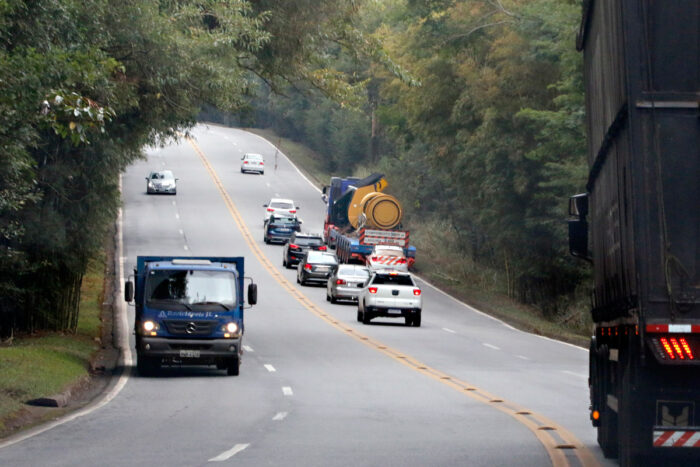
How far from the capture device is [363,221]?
51469mm

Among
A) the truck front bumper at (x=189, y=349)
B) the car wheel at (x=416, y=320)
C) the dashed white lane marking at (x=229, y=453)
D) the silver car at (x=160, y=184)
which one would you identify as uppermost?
the silver car at (x=160, y=184)

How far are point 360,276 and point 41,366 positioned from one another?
21663 mm

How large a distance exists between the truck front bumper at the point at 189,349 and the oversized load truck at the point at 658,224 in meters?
13.1

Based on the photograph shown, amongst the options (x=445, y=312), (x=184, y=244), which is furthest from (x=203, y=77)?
(x=184, y=244)

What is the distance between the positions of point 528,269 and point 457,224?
16.7m

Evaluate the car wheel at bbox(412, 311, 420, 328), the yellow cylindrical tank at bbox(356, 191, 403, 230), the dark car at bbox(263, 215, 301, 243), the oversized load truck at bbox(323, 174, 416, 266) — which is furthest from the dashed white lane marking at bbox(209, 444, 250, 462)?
the dark car at bbox(263, 215, 301, 243)

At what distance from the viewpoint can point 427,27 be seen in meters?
45.7

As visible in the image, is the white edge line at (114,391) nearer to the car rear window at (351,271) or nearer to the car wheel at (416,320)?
the car rear window at (351,271)

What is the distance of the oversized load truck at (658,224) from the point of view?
777cm

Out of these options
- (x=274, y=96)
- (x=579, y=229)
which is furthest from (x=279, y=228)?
(x=579, y=229)

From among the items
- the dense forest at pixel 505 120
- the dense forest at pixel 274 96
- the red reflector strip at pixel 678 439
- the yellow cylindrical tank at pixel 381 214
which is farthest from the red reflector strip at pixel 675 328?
the yellow cylindrical tank at pixel 381 214

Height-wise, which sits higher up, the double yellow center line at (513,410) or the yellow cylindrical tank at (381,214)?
the yellow cylindrical tank at (381,214)

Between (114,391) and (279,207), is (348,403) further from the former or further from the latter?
(279,207)

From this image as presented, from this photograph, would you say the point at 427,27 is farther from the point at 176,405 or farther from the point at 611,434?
the point at 611,434
